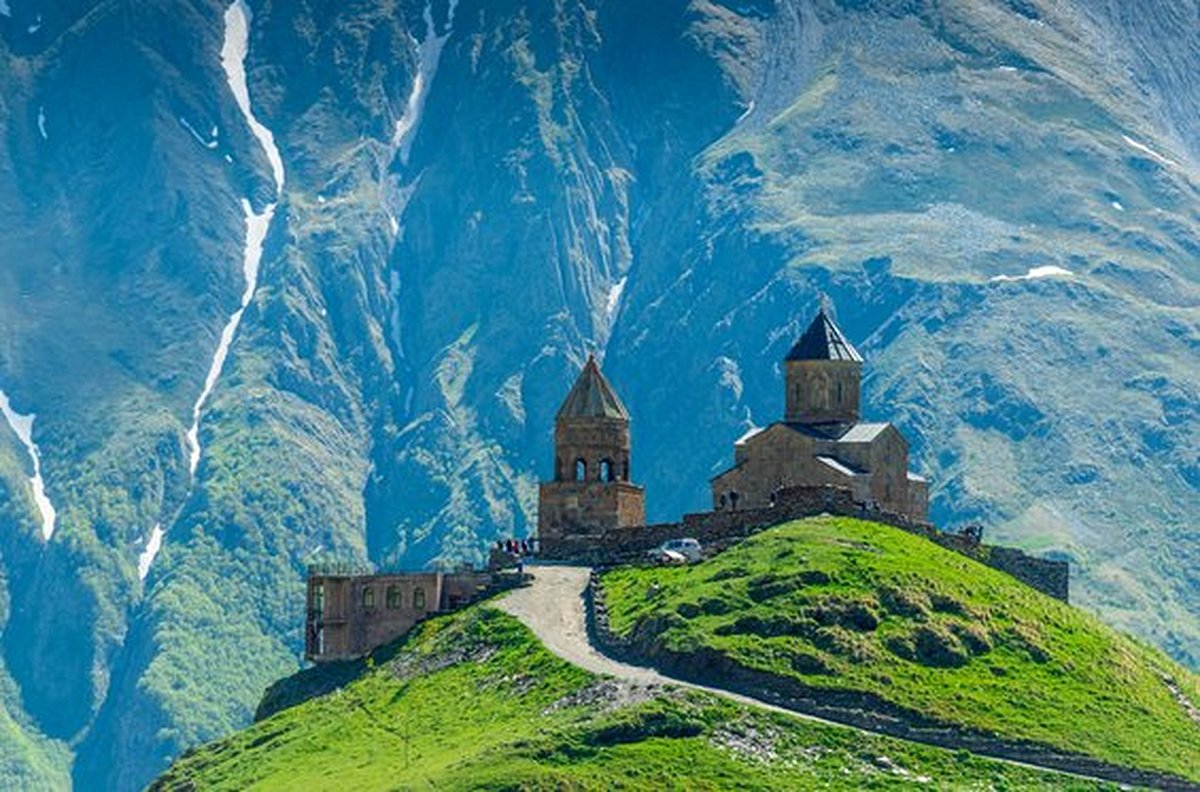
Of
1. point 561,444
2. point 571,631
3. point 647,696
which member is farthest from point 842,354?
point 647,696

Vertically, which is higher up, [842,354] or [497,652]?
[842,354]

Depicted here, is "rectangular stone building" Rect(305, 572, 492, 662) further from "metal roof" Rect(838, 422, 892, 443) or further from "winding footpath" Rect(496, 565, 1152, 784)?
"metal roof" Rect(838, 422, 892, 443)

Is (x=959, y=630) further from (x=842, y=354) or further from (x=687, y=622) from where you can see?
(x=842, y=354)

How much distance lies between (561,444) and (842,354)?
1467cm

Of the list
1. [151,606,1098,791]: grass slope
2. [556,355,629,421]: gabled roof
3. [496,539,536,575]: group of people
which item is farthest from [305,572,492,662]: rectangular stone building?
[556,355,629,421]: gabled roof

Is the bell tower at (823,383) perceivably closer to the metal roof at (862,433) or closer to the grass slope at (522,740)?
the metal roof at (862,433)

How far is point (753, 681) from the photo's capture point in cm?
15412

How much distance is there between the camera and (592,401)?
189750 millimetres

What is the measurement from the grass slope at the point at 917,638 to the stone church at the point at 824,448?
13124 mm

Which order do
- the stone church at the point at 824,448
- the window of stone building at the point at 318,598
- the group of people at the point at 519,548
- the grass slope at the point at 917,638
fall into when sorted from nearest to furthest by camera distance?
the grass slope at the point at 917,638 < the window of stone building at the point at 318,598 < the stone church at the point at 824,448 < the group of people at the point at 519,548

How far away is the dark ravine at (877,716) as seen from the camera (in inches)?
5901

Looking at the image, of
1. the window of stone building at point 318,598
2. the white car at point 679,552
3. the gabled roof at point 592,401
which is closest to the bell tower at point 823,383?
the gabled roof at point 592,401

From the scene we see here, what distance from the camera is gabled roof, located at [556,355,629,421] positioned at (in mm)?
189125

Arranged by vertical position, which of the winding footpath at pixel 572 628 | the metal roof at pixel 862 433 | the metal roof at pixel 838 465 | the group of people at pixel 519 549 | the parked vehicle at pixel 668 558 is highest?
the metal roof at pixel 862 433
